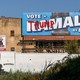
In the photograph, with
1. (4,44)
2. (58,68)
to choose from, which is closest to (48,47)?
(4,44)

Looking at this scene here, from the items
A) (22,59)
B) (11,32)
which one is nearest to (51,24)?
(11,32)

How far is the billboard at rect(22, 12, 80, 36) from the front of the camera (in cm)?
8225

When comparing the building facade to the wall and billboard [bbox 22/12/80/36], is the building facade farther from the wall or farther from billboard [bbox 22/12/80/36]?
the wall

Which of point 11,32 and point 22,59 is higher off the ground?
point 11,32

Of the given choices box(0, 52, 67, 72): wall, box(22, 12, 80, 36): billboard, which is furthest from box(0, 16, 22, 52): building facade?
box(0, 52, 67, 72): wall

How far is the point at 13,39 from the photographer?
3381 inches

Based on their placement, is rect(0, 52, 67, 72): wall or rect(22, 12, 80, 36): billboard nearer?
rect(0, 52, 67, 72): wall

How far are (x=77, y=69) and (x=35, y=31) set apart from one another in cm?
7023

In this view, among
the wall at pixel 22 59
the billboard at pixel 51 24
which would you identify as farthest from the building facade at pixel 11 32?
the wall at pixel 22 59

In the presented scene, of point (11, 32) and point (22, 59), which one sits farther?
point (11, 32)

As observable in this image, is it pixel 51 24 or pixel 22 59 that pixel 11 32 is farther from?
pixel 22 59

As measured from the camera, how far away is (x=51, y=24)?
274ft

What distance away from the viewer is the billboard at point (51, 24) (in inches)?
3238

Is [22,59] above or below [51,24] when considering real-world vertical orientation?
below
